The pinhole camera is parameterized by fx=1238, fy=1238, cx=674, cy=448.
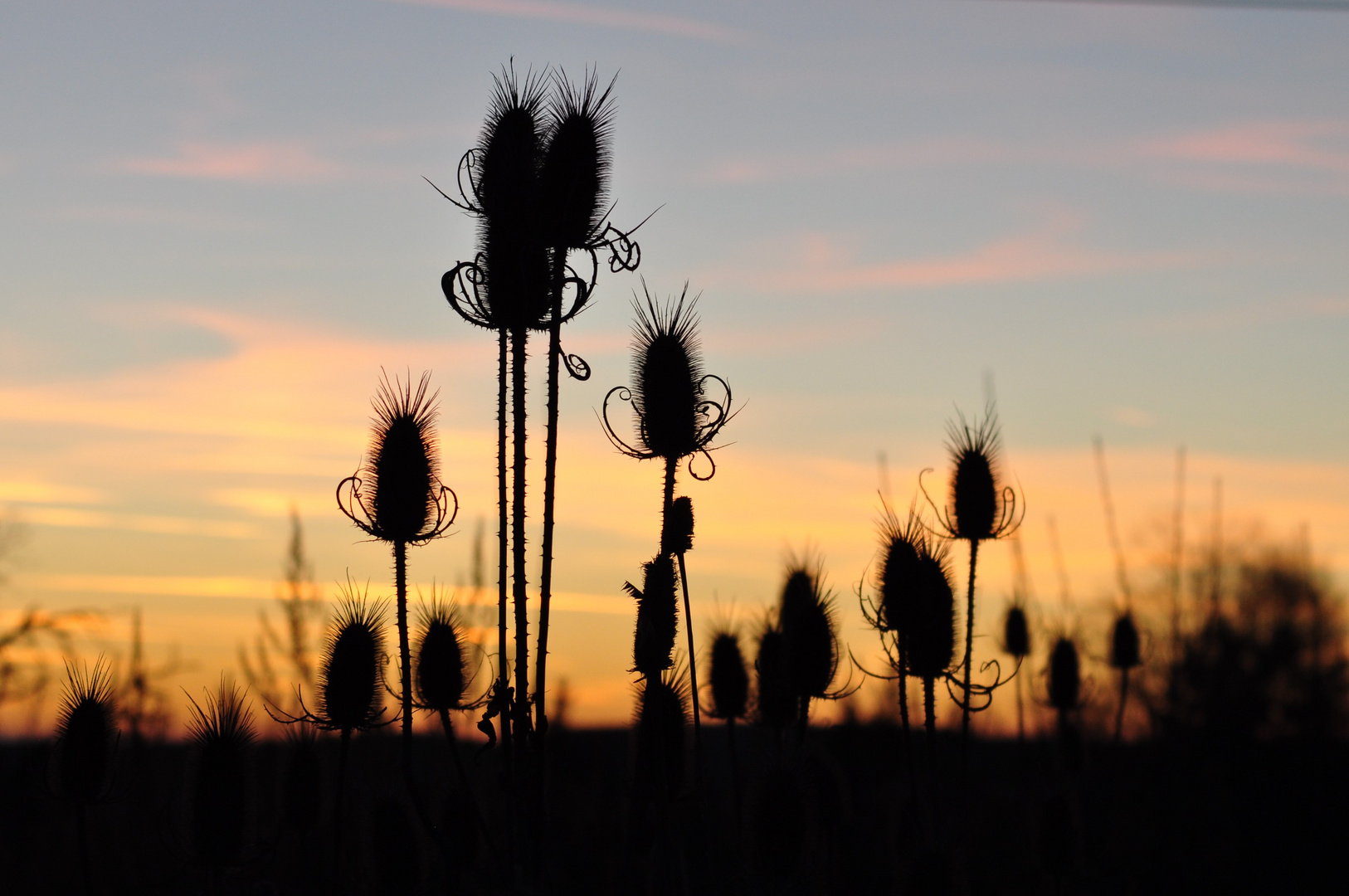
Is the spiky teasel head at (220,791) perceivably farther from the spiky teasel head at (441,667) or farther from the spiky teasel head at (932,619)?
the spiky teasel head at (932,619)

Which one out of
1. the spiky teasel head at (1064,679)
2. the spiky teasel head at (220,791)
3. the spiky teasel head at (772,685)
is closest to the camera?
the spiky teasel head at (220,791)

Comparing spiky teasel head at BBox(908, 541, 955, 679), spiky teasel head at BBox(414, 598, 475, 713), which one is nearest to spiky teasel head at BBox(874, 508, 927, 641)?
spiky teasel head at BBox(908, 541, 955, 679)

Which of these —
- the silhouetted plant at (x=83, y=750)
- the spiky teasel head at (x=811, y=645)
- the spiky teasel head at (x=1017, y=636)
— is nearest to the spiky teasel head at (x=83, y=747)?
the silhouetted plant at (x=83, y=750)

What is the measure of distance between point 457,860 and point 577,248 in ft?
12.1

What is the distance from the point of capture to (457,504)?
7180mm

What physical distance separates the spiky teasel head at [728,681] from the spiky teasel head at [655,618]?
2.46 meters

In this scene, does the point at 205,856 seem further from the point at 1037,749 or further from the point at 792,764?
the point at 1037,749

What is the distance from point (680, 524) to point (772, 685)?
6.02ft

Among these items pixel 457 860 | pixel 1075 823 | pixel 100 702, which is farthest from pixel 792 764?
pixel 100 702

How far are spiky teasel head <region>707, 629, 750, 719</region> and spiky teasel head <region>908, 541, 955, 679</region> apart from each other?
4.94 feet

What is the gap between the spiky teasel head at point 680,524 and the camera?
7.37 metres

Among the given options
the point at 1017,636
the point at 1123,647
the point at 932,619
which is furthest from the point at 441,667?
the point at 1123,647

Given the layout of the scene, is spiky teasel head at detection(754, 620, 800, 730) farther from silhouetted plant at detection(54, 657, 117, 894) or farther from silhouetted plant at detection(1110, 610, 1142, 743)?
silhouetted plant at detection(1110, 610, 1142, 743)

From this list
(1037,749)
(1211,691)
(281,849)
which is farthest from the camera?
(1211,691)
